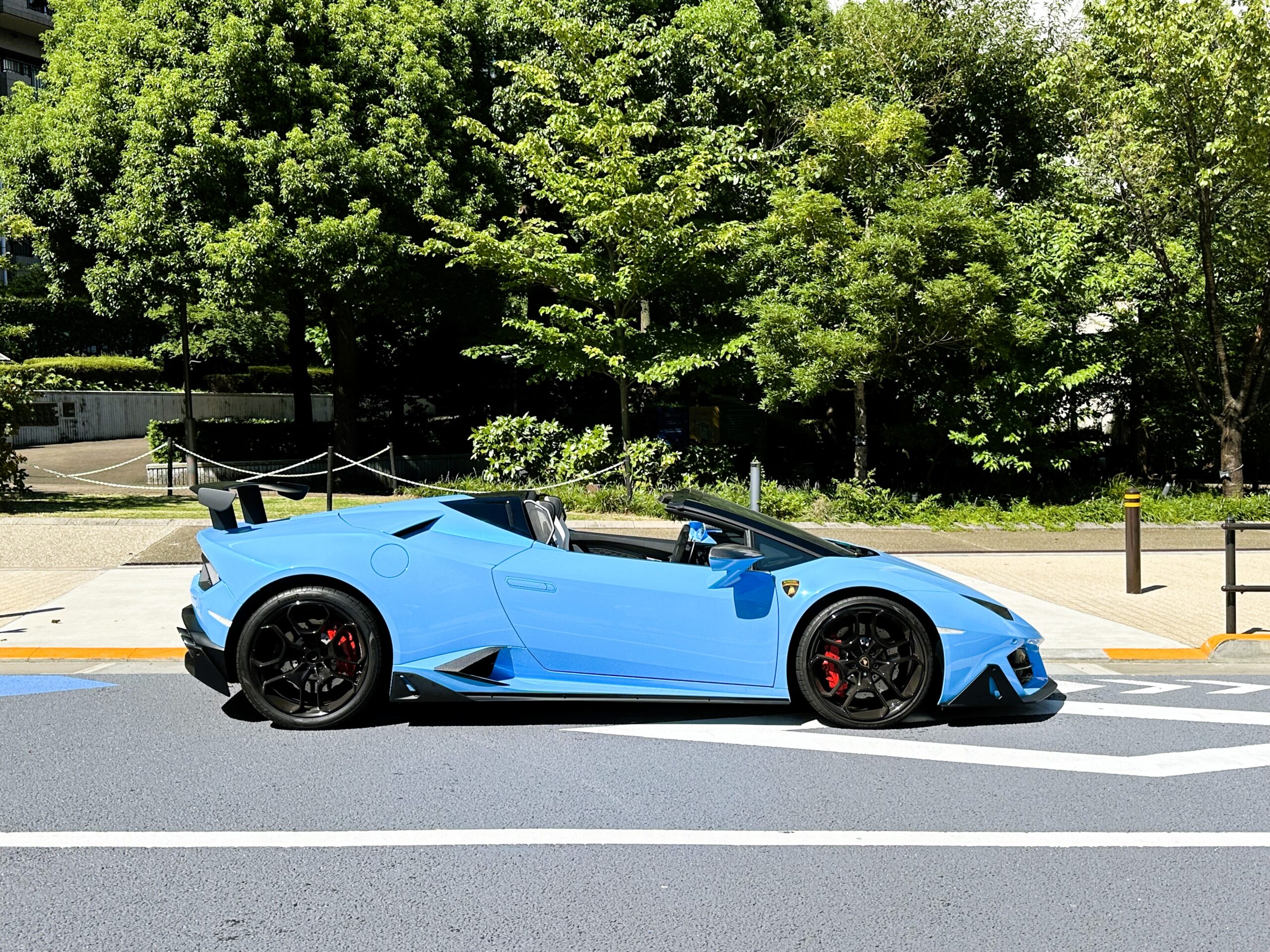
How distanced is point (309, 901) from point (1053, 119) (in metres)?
22.5

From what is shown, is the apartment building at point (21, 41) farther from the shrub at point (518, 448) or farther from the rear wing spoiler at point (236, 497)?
the rear wing spoiler at point (236, 497)

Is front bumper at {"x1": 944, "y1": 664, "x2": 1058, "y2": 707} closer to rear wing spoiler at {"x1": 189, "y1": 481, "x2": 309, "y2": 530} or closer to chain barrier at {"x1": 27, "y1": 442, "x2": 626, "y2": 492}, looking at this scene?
rear wing spoiler at {"x1": 189, "y1": 481, "x2": 309, "y2": 530}

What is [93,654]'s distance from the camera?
7156 millimetres

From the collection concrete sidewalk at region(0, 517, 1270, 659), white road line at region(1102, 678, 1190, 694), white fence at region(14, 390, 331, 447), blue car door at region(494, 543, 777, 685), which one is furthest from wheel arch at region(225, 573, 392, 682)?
white fence at region(14, 390, 331, 447)

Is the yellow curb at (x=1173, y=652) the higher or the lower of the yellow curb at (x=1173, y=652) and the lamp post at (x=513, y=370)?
the lower

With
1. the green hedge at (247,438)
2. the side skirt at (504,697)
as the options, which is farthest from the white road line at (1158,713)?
the green hedge at (247,438)

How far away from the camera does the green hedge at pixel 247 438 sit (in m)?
23.2

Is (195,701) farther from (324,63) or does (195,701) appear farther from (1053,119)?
(1053,119)

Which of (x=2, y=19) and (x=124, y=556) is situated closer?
(x=124, y=556)

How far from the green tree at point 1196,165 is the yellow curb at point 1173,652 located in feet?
33.3

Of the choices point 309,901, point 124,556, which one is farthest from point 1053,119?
point 309,901

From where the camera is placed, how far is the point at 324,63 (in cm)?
1883

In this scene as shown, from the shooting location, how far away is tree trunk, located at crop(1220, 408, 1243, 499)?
1747 cm

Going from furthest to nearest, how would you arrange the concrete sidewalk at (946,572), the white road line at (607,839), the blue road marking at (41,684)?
the concrete sidewalk at (946,572), the blue road marking at (41,684), the white road line at (607,839)
